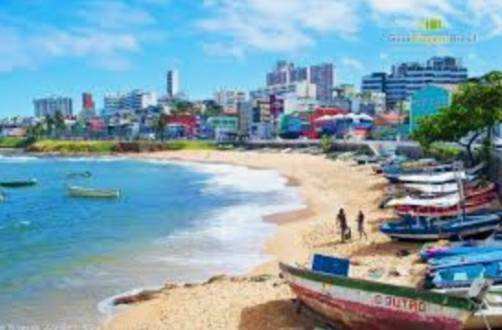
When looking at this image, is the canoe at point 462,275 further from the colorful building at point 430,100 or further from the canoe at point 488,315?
the colorful building at point 430,100

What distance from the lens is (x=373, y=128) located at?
169125 mm

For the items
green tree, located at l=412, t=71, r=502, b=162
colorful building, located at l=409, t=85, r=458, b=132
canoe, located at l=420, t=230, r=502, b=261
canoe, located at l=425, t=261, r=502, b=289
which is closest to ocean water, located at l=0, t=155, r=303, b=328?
canoe, located at l=420, t=230, r=502, b=261

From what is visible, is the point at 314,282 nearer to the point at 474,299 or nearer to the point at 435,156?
the point at 474,299

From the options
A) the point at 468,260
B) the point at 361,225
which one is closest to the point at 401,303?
the point at 468,260

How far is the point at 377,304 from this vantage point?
20.1 meters

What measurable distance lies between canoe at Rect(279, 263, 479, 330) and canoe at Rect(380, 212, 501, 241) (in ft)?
42.1

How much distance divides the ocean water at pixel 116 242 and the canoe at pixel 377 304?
7.92 meters

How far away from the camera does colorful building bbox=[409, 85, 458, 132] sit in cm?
12519

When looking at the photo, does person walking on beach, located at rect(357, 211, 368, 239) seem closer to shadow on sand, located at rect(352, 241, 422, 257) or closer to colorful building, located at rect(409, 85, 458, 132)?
shadow on sand, located at rect(352, 241, 422, 257)

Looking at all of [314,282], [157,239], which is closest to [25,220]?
[157,239]

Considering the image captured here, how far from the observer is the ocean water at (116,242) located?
29.5 meters

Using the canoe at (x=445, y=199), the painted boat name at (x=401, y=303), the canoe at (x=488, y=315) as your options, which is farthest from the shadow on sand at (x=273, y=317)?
the canoe at (x=445, y=199)

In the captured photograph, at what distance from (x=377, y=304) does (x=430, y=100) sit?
111278 mm

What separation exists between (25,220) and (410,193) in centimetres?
2765
